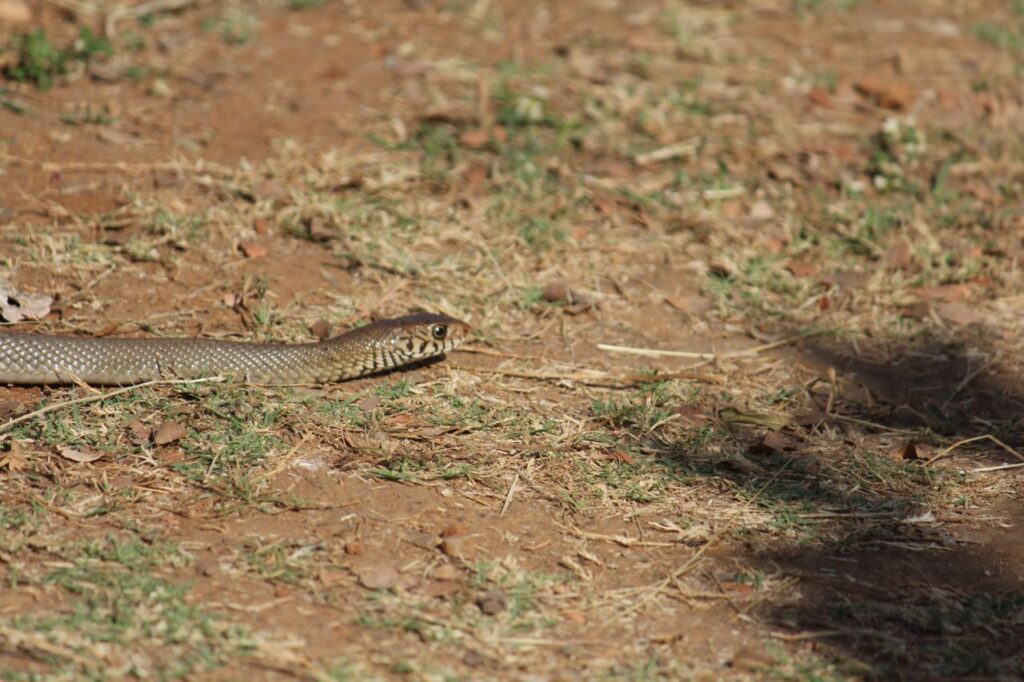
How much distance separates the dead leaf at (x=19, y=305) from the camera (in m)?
6.68

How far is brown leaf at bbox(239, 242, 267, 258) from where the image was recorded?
7.45m

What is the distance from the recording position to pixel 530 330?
23.7 feet

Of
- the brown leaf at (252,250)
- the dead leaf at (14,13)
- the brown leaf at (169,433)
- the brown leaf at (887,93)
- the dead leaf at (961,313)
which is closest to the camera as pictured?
the brown leaf at (169,433)

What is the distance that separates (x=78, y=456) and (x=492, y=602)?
203 centimetres

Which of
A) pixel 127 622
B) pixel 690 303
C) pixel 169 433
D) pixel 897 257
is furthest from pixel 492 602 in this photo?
pixel 897 257

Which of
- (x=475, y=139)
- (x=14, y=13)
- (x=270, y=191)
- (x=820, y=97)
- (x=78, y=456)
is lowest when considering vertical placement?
(x=78, y=456)

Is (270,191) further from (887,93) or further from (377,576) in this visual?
(887,93)

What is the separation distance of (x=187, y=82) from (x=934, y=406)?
5.64 meters

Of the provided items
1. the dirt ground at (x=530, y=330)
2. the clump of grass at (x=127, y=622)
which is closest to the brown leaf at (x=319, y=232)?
the dirt ground at (x=530, y=330)

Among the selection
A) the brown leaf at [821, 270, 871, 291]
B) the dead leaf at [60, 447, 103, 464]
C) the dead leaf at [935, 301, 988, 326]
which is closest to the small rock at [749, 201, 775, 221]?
the brown leaf at [821, 270, 871, 291]

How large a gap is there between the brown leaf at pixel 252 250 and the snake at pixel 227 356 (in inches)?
44.0

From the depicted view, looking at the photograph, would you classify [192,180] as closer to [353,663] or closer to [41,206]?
[41,206]

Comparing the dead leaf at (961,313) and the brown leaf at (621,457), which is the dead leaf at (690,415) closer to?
the brown leaf at (621,457)

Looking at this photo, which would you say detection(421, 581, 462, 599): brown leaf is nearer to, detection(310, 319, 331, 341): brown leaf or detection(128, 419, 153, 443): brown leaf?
detection(128, 419, 153, 443): brown leaf
